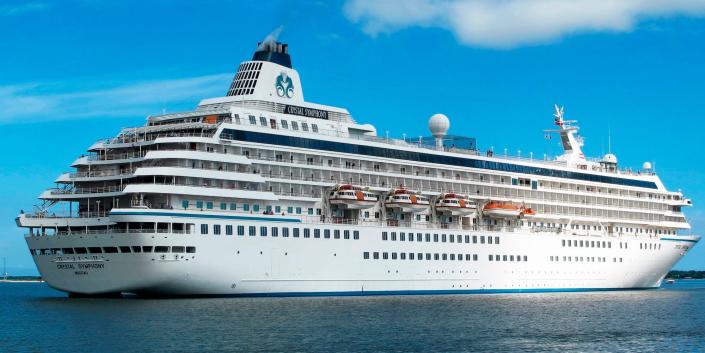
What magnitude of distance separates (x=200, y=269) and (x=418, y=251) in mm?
19235

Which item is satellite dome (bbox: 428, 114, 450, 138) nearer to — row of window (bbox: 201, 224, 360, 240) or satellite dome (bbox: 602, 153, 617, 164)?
row of window (bbox: 201, 224, 360, 240)

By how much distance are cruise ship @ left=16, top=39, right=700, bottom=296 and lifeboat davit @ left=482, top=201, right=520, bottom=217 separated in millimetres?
111

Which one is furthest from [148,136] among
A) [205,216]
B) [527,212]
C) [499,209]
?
[527,212]

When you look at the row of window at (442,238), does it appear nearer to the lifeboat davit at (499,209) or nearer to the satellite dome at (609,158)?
the lifeboat davit at (499,209)

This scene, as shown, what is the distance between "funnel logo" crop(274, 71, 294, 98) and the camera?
71.0 metres

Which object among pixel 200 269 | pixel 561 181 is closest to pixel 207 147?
pixel 200 269

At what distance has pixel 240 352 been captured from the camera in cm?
3800

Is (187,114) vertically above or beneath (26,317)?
above

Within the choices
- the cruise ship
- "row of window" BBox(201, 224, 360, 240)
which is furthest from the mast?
"row of window" BBox(201, 224, 360, 240)

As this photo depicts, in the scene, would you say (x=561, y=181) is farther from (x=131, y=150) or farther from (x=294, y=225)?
(x=131, y=150)

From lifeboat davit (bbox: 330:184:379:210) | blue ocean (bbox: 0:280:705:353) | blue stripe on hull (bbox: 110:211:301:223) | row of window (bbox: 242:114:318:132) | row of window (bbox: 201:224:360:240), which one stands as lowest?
blue ocean (bbox: 0:280:705:353)

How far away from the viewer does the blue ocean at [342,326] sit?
40.7 metres

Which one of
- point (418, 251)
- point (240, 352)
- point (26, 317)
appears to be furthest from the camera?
point (418, 251)

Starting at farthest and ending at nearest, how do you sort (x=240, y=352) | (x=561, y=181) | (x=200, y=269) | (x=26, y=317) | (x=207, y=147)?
(x=561, y=181) < (x=207, y=147) < (x=200, y=269) < (x=26, y=317) < (x=240, y=352)
